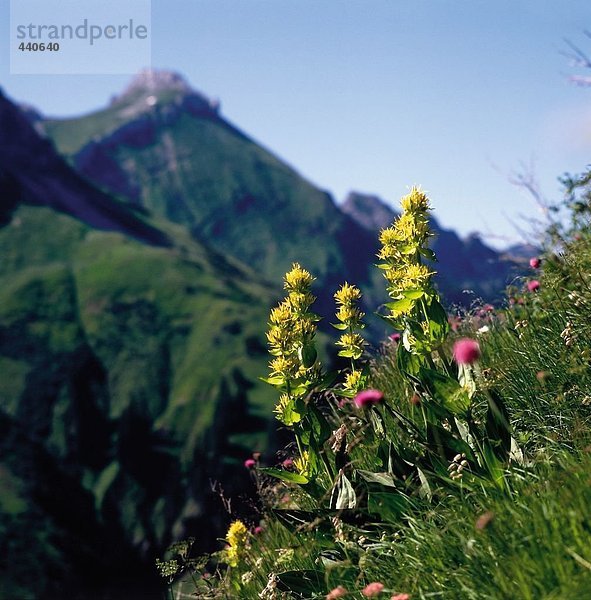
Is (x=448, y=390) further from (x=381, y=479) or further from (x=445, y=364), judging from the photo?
(x=381, y=479)

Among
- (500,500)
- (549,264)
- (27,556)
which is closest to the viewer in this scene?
(500,500)

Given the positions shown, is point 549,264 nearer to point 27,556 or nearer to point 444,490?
point 444,490

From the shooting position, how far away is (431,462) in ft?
15.8

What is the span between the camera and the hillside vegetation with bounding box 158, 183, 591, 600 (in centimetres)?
348

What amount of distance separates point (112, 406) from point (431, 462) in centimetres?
15557

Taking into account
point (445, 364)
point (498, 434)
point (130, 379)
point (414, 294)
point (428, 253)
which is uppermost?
point (428, 253)

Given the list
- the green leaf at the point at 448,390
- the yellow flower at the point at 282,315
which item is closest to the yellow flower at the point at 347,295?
the yellow flower at the point at 282,315

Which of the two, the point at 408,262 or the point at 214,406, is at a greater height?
the point at 408,262

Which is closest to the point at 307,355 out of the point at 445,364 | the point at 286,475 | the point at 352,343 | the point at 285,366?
the point at 285,366

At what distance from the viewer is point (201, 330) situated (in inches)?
6604

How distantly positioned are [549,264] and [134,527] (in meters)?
134

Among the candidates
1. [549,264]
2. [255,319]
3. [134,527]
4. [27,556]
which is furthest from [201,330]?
[549,264]

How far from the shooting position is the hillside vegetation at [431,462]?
3.48 metres

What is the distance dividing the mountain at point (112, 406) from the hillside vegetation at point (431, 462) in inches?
3908
